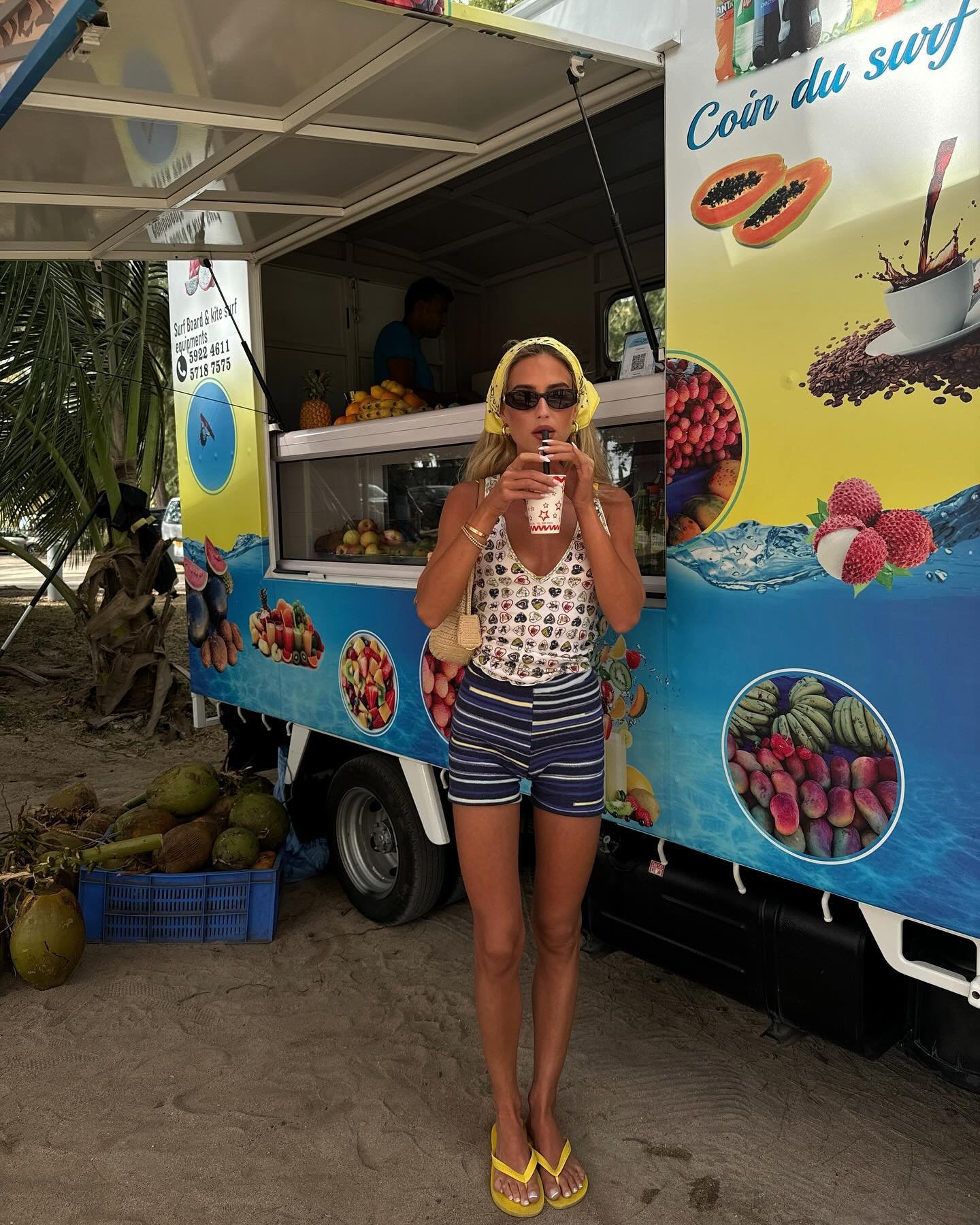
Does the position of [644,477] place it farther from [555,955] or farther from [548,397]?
[555,955]

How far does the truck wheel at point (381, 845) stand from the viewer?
4.01 m

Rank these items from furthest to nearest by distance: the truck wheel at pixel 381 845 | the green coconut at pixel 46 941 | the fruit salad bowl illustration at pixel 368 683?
the truck wheel at pixel 381 845
the fruit salad bowl illustration at pixel 368 683
the green coconut at pixel 46 941

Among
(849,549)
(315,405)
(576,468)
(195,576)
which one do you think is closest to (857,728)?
(849,549)

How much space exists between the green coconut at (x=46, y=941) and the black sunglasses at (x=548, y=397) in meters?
2.80

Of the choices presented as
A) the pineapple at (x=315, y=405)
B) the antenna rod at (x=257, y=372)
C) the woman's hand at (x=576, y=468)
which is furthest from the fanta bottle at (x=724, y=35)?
the antenna rod at (x=257, y=372)

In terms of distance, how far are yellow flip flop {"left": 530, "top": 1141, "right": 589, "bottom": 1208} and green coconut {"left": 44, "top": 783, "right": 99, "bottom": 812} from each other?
294 centimetres

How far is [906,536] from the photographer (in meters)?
2.11

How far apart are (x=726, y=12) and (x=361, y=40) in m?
0.93

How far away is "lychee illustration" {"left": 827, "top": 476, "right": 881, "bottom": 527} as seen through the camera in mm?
2156

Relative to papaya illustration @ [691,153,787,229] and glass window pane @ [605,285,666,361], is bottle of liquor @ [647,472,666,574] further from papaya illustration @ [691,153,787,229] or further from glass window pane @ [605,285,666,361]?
glass window pane @ [605,285,666,361]

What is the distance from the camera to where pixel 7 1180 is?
263 centimetres

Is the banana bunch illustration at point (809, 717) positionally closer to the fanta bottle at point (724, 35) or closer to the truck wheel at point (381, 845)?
the fanta bottle at point (724, 35)

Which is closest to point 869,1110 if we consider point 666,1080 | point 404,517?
point 666,1080

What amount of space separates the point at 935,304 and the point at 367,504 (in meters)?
2.73
